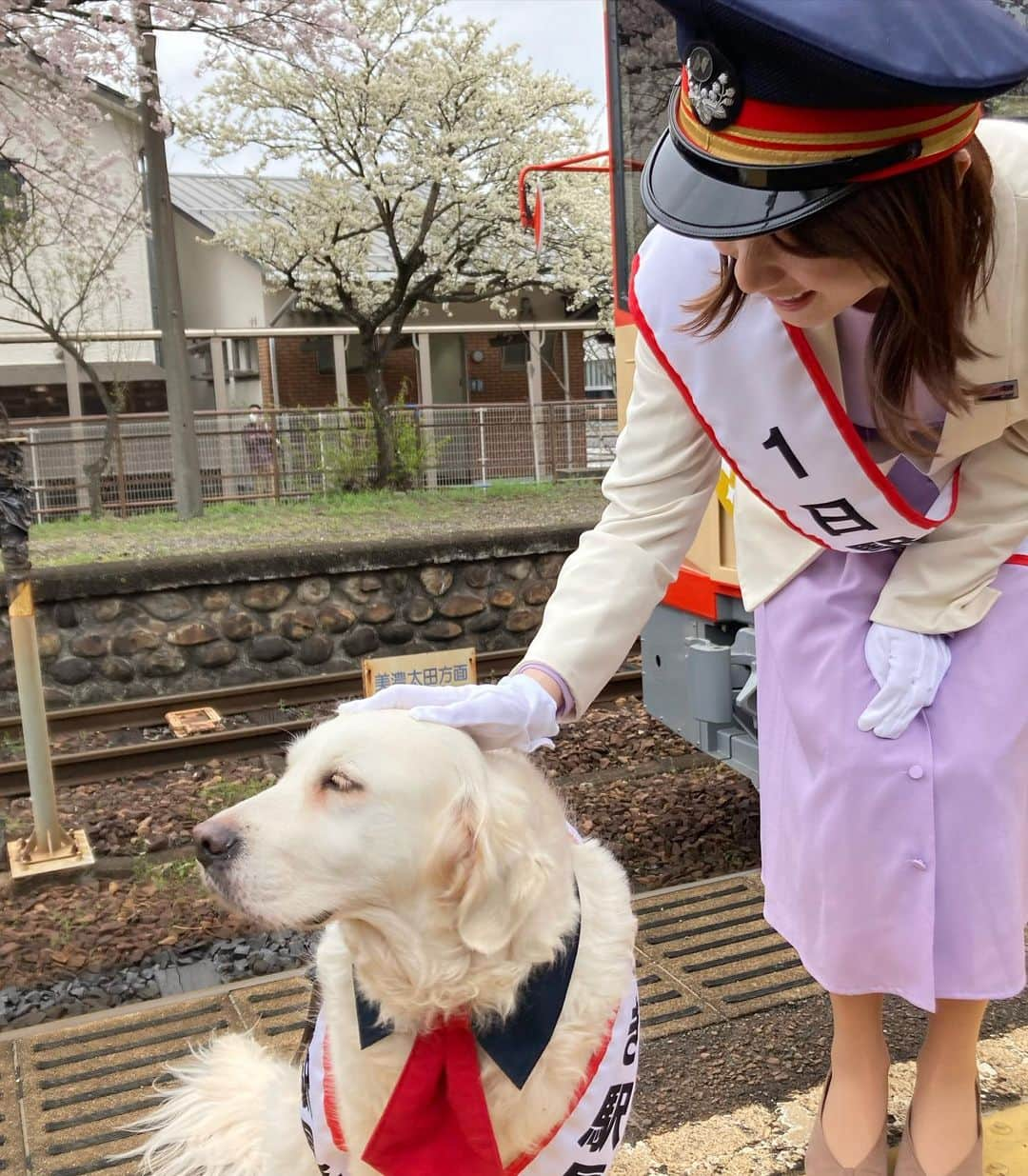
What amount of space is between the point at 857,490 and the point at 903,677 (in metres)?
0.32

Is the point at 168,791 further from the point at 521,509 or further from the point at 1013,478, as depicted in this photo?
the point at 521,509

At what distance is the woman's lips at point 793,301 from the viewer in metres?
1.45

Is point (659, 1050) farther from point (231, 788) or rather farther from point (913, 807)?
point (231, 788)

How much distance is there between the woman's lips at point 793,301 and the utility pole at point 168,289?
11.1m

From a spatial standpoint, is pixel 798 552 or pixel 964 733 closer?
pixel 964 733

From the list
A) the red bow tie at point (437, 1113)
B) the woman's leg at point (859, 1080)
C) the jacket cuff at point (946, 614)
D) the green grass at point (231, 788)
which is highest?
the jacket cuff at point (946, 614)

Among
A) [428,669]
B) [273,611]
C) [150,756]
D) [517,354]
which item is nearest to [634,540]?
[428,669]

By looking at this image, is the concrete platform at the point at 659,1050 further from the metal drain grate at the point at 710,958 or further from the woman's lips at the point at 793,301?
the woman's lips at the point at 793,301

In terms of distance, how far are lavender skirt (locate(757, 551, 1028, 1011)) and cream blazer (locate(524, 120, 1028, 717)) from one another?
7cm

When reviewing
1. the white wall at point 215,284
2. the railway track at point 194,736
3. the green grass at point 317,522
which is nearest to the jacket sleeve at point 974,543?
the railway track at point 194,736

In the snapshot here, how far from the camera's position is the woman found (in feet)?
4.25

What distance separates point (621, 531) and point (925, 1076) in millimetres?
1162

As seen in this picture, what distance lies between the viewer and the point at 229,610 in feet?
22.9

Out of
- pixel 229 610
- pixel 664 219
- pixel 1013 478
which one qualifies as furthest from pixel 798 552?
pixel 229 610
